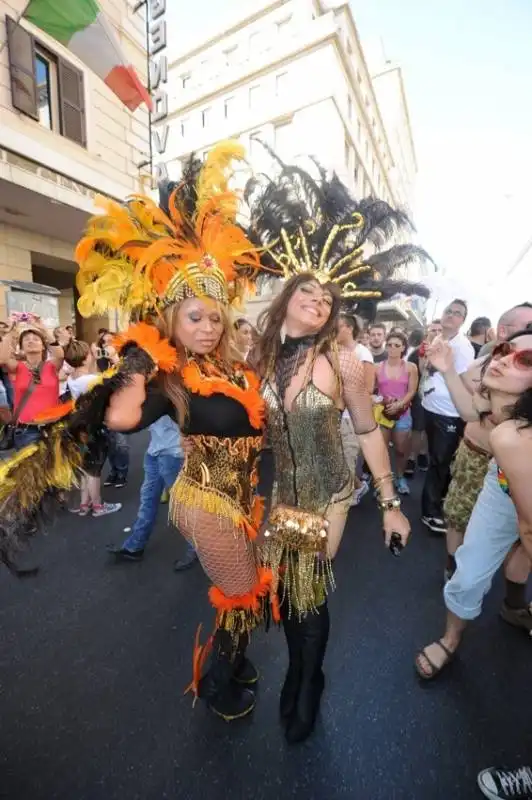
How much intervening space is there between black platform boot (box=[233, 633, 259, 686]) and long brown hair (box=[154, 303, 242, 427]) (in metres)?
1.07

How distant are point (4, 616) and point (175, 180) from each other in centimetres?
274

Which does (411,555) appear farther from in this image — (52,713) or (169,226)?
(169,226)

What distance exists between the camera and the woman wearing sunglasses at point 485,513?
5.08 feet

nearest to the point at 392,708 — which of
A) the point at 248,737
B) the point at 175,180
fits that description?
the point at 248,737

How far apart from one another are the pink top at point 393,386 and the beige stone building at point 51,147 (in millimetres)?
5394

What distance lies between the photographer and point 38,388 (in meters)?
3.70

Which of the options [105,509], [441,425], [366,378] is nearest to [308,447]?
[366,378]

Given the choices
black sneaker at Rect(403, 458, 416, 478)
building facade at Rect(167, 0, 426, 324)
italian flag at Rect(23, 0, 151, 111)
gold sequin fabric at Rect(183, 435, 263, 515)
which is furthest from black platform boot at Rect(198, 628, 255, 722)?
building facade at Rect(167, 0, 426, 324)

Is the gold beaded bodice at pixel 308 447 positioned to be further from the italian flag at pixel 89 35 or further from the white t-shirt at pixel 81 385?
the italian flag at pixel 89 35

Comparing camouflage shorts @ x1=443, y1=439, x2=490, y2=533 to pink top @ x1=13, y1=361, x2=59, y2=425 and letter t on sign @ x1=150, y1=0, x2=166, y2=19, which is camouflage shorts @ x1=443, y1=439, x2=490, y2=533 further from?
letter t on sign @ x1=150, y1=0, x2=166, y2=19

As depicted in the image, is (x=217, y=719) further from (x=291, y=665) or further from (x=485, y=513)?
(x=485, y=513)

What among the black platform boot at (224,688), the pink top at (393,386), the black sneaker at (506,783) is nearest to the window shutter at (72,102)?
the pink top at (393,386)

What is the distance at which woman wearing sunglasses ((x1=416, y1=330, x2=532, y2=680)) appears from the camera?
1.55 m

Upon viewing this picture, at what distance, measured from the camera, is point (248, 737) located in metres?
1.70
